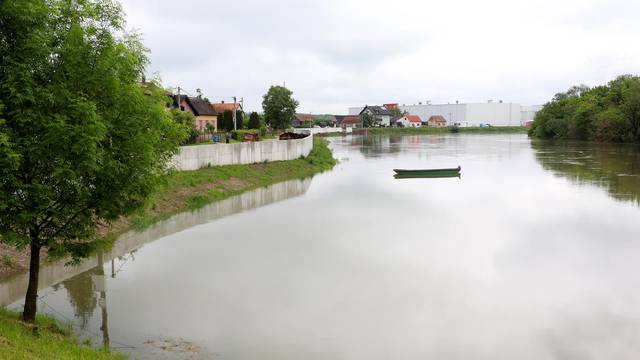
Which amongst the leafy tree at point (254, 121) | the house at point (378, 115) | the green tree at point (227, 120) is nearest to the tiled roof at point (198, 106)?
the green tree at point (227, 120)

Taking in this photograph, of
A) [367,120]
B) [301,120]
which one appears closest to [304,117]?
[301,120]

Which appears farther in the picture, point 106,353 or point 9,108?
point 106,353

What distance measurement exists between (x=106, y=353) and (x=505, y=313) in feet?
33.3

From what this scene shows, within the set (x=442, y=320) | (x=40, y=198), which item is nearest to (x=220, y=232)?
(x=442, y=320)

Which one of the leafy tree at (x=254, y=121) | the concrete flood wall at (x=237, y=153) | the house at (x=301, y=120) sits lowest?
the concrete flood wall at (x=237, y=153)

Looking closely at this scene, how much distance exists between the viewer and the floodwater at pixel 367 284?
13227 mm

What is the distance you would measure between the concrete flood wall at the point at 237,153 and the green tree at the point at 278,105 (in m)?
33.8

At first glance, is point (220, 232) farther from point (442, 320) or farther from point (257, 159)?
point (257, 159)

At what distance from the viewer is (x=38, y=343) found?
1019 cm

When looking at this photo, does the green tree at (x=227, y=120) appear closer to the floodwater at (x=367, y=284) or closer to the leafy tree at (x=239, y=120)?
the leafy tree at (x=239, y=120)

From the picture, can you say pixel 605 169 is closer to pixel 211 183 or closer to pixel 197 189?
pixel 211 183

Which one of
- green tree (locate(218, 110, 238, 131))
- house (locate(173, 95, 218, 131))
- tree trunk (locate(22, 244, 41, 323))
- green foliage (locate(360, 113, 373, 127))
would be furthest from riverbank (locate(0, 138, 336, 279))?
green foliage (locate(360, 113, 373, 127))

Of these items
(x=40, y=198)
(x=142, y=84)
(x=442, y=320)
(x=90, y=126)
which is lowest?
(x=442, y=320)

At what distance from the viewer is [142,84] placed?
41.3ft
